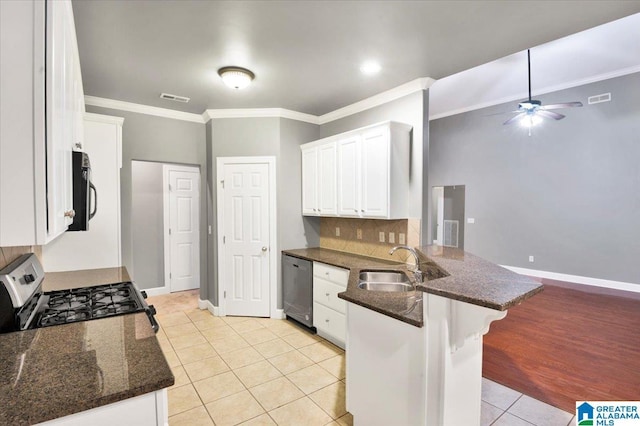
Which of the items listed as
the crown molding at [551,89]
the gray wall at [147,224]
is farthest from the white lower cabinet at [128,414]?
the crown molding at [551,89]

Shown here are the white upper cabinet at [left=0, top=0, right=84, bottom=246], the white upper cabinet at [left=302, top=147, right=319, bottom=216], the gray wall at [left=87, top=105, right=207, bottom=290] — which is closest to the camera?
the white upper cabinet at [left=0, top=0, right=84, bottom=246]

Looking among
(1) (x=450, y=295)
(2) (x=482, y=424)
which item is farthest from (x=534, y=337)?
(1) (x=450, y=295)

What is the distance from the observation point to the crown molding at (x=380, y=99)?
10.3ft

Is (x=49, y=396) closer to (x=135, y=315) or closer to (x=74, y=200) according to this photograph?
(x=135, y=315)

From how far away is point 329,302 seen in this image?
3416 millimetres

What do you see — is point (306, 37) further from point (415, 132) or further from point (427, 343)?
point (427, 343)

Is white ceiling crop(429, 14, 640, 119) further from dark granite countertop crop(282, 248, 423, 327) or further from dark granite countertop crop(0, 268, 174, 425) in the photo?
dark granite countertop crop(0, 268, 174, 425)

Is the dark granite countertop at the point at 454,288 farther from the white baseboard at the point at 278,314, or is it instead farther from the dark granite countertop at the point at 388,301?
the white baseboard at the point at 278,314

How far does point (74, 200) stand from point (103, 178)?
1.67 metres

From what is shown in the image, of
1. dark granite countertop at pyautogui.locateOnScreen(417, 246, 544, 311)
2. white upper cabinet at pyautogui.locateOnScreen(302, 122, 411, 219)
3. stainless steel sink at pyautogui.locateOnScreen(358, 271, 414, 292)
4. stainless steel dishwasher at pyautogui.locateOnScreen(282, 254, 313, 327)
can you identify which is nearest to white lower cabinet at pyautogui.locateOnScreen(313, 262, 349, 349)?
stainless steel dishwasher at pyautogui.locateOnScreen(282, 254, 313, 327)

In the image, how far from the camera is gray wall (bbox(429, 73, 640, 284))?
16.2ft

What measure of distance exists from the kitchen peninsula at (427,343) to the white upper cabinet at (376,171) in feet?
3.95

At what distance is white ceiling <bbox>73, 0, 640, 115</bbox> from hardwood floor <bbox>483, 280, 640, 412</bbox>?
2762mm

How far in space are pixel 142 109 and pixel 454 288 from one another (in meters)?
4.14
